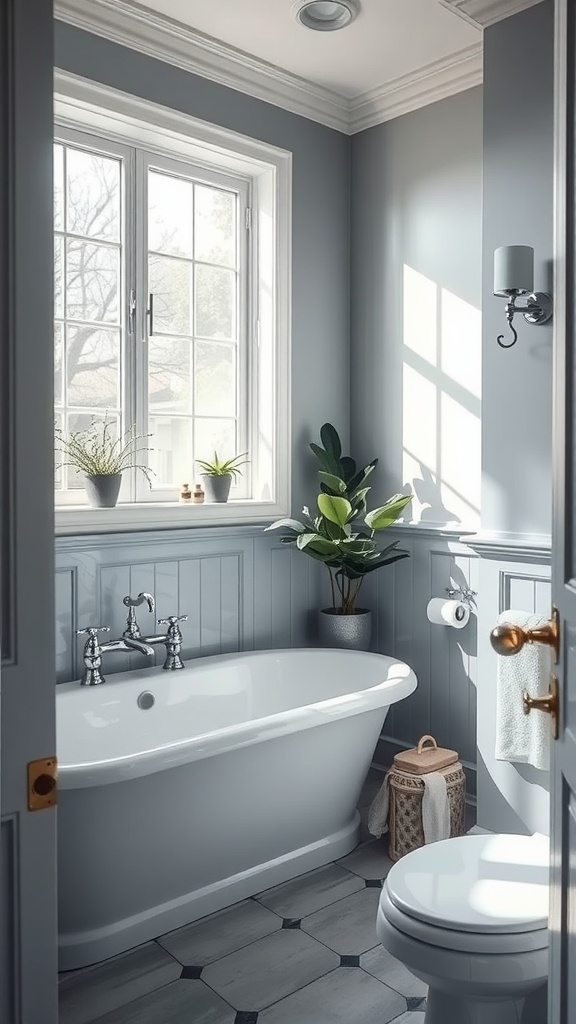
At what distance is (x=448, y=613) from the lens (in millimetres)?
3082

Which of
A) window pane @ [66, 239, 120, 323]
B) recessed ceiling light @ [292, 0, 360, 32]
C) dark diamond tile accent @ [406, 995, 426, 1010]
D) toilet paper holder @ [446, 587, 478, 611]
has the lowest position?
dark diamond tile accent @ [406, 995, 426, 1010]

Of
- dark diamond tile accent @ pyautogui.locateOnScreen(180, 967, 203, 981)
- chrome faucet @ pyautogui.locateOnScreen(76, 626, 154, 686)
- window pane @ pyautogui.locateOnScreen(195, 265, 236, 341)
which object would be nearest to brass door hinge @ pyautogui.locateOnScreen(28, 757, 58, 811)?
dark diamond tile accent @ pyautogui.locateOnScreen(180, 967, 203, 981)

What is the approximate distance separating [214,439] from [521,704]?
163 centimetres

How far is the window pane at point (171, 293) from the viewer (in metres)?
3.24

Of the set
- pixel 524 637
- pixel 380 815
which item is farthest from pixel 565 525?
pixel 380 815

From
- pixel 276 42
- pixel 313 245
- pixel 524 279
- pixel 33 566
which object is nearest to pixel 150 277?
pixel 313 245

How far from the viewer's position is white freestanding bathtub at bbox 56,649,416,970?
84.2 inches

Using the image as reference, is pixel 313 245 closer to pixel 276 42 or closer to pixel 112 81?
pixel 276 42

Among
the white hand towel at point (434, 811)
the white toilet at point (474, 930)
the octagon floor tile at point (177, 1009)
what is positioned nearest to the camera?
the white toilet at point (474, 930)

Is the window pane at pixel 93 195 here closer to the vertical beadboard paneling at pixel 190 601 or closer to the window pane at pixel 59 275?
the window pane at pixel 59 275

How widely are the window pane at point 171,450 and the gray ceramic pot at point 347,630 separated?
815 millimetres

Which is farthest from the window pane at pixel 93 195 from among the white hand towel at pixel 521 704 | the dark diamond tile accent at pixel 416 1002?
the dark diamond tile accent at pixel 416 1002

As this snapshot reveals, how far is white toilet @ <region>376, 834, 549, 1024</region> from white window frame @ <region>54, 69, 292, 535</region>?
5.46 feet

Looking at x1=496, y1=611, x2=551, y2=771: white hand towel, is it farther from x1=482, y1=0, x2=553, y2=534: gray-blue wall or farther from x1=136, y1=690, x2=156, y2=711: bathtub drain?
x1=136, y1=690, x2=156, y2=711: bathtub drain
